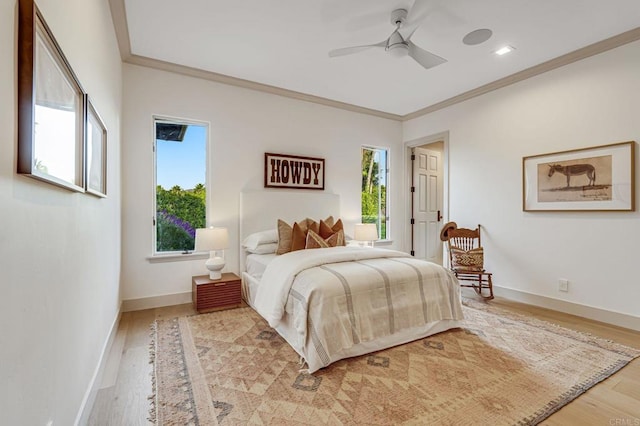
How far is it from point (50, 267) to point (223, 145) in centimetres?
290

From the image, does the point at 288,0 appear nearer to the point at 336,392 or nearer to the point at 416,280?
the point at 416,280

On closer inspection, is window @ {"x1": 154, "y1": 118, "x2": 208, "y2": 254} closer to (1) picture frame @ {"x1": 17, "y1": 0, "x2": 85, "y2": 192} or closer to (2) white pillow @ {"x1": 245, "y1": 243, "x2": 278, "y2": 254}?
(2) white pillow @ {"x1": 245, "y1": 243, "x2": 278, "y2": 254}

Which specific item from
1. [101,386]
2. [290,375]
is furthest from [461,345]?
[101,386]

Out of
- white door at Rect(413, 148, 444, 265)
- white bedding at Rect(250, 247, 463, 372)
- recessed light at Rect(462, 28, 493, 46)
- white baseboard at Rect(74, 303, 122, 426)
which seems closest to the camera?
white baseboard at Rect(74, 303, 122, 426)

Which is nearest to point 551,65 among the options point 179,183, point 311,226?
point 311,226

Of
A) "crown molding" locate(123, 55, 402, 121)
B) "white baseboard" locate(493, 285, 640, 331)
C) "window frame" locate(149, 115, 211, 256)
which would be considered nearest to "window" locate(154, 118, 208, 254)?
"window frame" locate(149, 115, 211, 256)

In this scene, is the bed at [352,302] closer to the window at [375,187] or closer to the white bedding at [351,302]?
the white bedding at [351,302]

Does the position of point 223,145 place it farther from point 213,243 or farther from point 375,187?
point 375,187

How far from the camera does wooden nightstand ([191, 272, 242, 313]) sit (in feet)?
10.6

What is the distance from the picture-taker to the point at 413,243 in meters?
5.41

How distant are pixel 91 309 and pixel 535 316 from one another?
389 cm

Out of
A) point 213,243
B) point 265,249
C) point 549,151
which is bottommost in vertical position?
point 265,249

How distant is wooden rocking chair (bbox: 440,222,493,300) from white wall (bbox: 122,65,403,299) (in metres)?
1.46

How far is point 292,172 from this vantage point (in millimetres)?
4289
